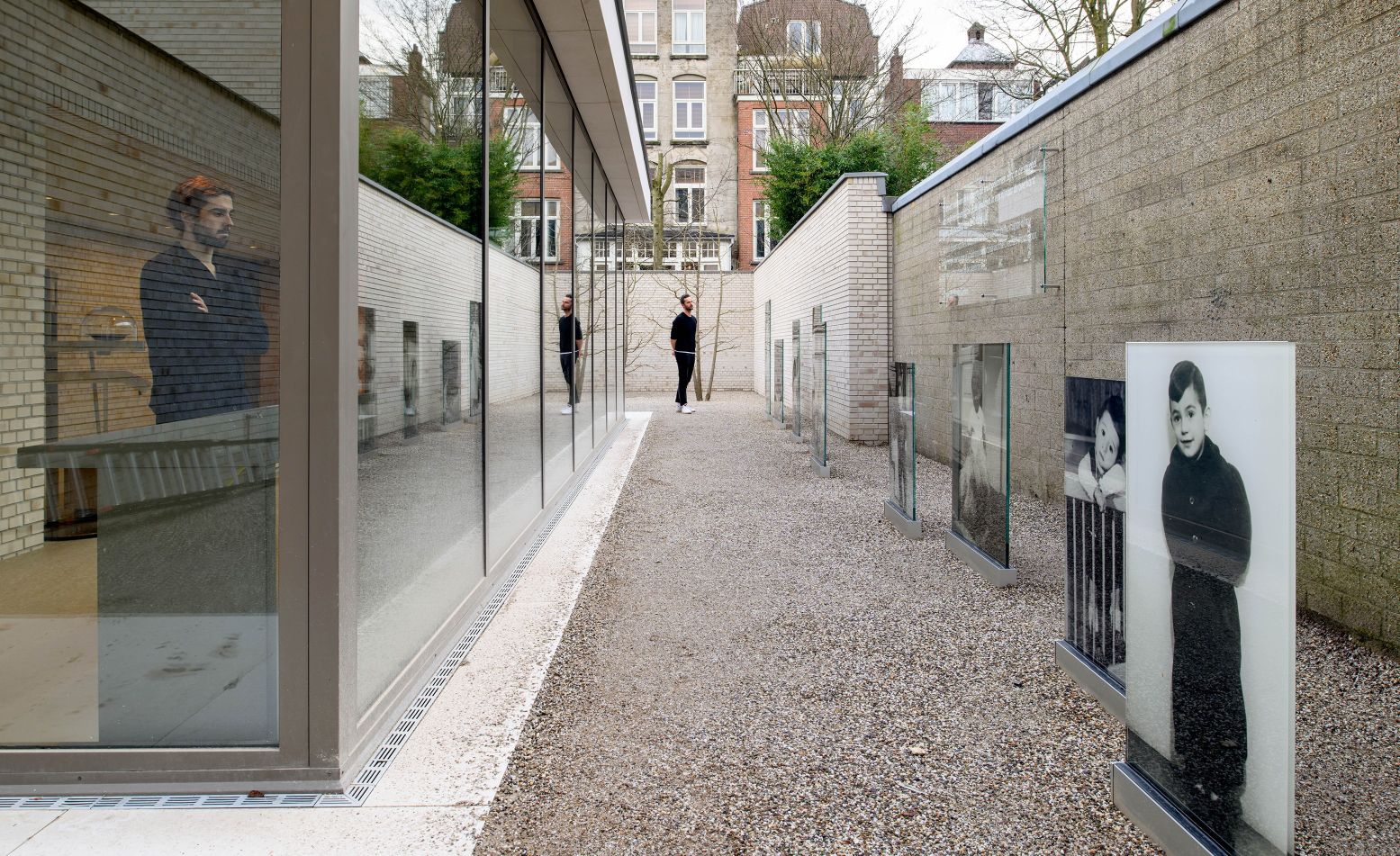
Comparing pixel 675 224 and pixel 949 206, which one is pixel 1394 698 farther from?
pixel 675 224

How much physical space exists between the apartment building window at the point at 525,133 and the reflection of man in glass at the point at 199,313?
2.79 metres

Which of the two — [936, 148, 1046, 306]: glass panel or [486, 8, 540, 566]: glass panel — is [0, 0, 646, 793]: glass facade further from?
[936, 148, 1046, 306]: glass panel

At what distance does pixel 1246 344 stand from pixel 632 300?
73.6 ft

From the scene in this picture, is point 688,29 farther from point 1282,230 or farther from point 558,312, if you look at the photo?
point 1282,230


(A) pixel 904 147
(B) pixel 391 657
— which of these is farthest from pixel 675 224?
(B) pixel 391 657

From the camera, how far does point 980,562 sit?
526 centimetres

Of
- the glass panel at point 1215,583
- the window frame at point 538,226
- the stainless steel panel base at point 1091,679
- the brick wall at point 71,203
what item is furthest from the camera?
the window frame at point 538,226

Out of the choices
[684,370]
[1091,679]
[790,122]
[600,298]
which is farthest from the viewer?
[790,122]

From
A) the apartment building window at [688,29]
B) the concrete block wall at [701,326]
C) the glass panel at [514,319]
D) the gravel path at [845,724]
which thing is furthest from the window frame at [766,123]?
the gravel path at [845,724]

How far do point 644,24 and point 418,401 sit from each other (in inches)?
1406

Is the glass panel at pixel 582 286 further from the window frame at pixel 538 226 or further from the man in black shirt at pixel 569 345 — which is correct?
the window frame at pixel 538 226

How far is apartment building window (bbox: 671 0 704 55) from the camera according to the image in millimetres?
35719

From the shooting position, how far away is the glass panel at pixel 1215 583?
188 cm

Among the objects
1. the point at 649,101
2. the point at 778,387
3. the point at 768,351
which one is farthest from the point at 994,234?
the point at 649,101
